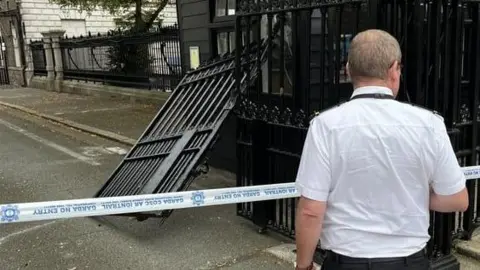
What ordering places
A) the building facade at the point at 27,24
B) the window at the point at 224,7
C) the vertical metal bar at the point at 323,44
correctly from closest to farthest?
the vertical metal bar at the point at 323,44, the window at the point at 224,7, the building facade at the point at 27,24

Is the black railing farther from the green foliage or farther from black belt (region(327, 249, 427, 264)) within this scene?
black belt (region(327, 249, 427, 264))

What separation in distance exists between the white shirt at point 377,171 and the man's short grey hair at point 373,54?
72mm

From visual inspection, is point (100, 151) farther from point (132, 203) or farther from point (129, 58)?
point (129, 58)

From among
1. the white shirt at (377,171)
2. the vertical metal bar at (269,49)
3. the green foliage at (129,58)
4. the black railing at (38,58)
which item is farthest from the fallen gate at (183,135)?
the black railing at (38,58)

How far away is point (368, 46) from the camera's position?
184 cm

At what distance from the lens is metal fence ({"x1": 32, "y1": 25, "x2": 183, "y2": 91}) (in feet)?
44.2

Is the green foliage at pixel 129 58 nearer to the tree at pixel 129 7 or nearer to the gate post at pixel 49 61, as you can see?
the tree at pixel 129 7

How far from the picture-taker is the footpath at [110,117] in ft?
13.1

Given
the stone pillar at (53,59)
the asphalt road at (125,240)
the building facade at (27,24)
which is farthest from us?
the building facade at (27,24)

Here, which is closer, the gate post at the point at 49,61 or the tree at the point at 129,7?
the tree at the point at 129,7

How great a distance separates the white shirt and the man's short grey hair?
7 cm

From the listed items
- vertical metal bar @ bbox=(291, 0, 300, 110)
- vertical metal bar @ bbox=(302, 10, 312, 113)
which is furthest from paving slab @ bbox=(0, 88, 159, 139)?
vertical metal bar @ bbox=(302, 10, 312, 113)

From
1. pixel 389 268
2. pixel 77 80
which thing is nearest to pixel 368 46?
pixel 389 268

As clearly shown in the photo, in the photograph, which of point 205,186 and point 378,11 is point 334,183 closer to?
point 378,11
